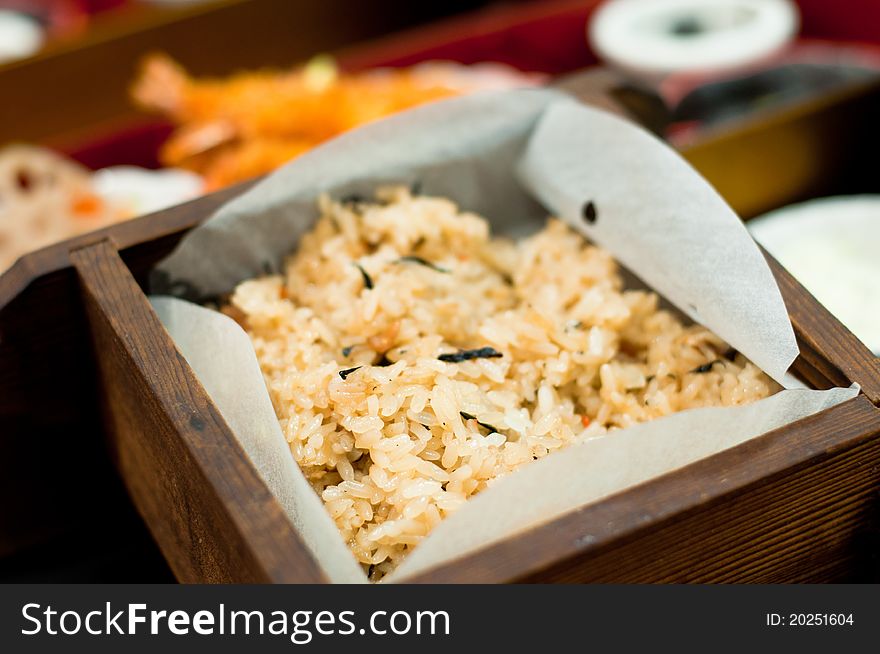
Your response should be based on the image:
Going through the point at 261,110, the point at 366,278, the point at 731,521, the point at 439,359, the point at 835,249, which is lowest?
the point at 731,521

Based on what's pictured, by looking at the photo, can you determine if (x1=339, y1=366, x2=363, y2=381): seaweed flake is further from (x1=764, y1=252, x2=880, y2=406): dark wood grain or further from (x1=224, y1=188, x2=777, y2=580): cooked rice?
(x1=764, y1=252, x2=880, y2=406): dark wood grain

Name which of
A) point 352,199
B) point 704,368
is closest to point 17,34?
point 352,199

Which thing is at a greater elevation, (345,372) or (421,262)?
(421,262)

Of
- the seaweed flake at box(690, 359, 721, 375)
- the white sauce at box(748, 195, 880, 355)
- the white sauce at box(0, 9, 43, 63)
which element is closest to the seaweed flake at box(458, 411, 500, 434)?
the seaweed flake at box(690, 359, 721, 375)

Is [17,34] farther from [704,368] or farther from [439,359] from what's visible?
[704,368]

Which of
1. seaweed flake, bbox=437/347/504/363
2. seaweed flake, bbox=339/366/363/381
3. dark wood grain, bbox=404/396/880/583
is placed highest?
seaweed flake, bbox=437/347/504/363

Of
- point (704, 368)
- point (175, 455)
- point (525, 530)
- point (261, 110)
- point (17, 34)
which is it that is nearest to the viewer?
point (525, 530)

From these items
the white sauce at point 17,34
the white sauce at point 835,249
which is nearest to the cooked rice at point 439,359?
the white sauce at point 835,249
